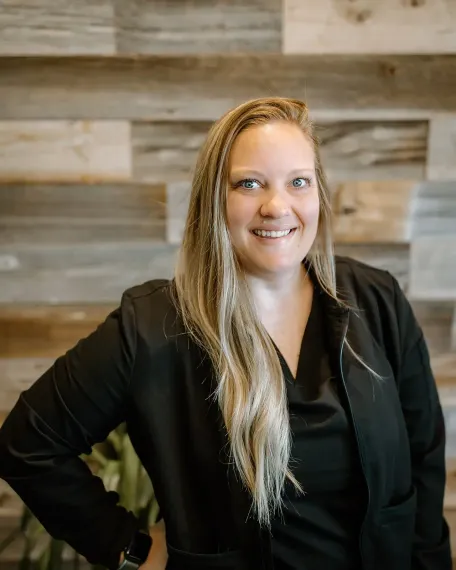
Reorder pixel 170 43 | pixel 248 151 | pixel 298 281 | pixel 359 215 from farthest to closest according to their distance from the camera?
pixel 359 215
pixel 170 43
pixel 298 281
pixel 248 151

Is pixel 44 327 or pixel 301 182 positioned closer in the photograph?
pixel 301 182

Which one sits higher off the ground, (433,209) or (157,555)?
(433,209)

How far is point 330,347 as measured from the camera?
109 centimetres

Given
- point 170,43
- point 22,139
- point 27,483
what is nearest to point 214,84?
point 170,43

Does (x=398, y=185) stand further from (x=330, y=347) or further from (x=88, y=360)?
(x=88, y=360)

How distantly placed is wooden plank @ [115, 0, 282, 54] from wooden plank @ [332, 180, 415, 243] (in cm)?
39

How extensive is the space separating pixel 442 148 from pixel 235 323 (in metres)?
0.76

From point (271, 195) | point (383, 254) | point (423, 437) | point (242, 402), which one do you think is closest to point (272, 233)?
point (271, 195)

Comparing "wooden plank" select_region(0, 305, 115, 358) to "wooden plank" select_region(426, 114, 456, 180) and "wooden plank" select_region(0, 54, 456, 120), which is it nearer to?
"wooden plank" select_region(0, 54, 456, 120)

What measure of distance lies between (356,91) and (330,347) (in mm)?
671

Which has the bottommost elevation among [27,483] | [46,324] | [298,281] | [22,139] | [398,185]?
[27,483]

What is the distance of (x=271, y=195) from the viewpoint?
1.00 meters

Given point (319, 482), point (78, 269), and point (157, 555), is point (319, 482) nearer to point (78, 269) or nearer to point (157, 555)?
point (157, 555)

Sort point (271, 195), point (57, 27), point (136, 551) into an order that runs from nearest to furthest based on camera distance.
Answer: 1. point (271, 195)
2. point (136, 551)
3. point (57, 27)
